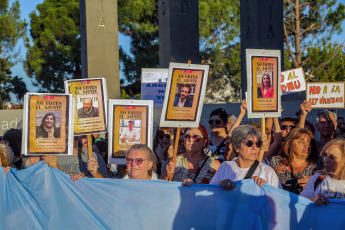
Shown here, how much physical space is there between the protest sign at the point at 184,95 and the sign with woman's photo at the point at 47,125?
91 centimetres

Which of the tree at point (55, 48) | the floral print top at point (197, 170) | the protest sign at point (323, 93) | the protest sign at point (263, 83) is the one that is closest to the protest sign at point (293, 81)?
the protest sign at point (323, 93)

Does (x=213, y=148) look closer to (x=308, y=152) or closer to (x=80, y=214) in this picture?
(x=308, y=152)

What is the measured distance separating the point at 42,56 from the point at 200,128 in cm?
2418

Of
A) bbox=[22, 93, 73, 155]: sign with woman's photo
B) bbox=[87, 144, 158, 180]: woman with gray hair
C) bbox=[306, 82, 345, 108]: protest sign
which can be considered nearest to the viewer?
bbox=[87, 144, 158, 180]: woman with gray hair

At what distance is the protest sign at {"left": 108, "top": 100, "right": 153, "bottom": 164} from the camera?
180 inches

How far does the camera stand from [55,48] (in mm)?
26875

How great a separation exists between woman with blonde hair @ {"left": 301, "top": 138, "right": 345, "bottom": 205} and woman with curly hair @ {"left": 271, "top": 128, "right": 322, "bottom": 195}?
0.56 metres

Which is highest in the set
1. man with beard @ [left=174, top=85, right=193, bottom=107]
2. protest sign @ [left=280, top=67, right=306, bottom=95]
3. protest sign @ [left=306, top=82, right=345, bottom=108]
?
protest sign @ [left=280, top=67, right=306, bottom=95]

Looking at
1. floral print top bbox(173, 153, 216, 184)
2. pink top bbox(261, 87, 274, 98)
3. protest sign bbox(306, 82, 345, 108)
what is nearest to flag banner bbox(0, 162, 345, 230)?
floral print top bbox(173, 153, 216, 184)

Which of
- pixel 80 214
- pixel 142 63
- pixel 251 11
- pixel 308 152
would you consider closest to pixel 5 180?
pixel 80 214

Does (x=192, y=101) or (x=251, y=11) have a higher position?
(x=251, y=11)

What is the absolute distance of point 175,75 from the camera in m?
4.30

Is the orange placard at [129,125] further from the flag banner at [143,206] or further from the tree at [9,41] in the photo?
the tree at [9,41]

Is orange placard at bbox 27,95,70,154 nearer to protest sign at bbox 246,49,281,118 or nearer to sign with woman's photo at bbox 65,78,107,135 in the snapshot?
sign with woman's photo at bbox 65,78,107,135
